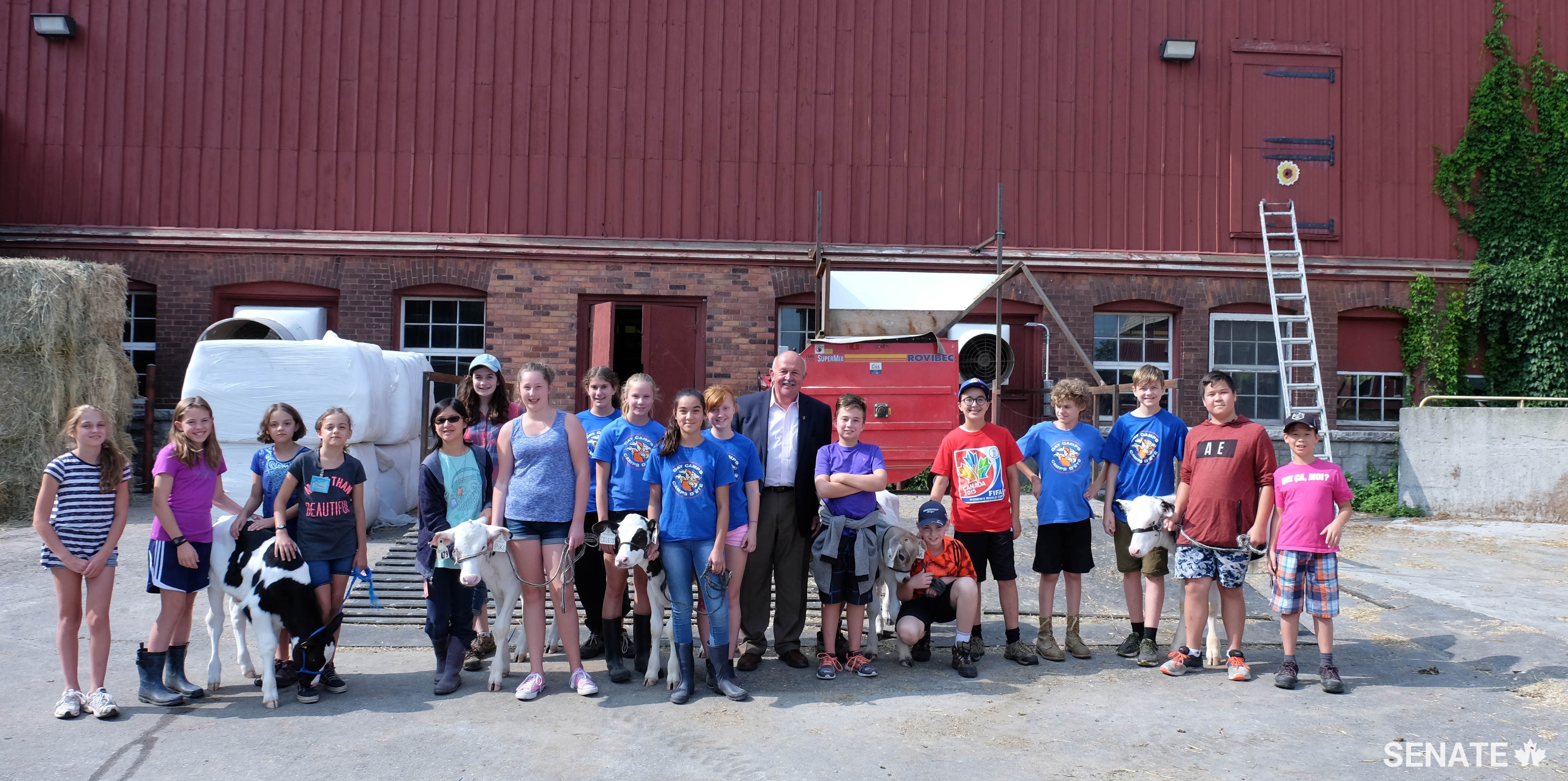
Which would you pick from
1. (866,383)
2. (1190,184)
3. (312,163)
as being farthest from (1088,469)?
(312,163)

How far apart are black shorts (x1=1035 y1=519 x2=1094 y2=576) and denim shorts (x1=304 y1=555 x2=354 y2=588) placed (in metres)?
3.63

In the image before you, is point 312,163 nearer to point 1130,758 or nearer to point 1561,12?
point 1130,758

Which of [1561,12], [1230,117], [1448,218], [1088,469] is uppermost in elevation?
[1561,12]

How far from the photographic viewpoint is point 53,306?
9.95 m

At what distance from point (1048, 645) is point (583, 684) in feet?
8.40

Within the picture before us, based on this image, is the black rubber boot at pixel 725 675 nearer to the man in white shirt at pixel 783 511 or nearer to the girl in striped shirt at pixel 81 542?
the man in white shirt at pixel 783 511

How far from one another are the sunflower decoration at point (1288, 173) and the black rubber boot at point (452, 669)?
12270mm

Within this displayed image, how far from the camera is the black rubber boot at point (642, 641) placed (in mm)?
4977

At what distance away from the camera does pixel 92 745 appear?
3.91 metres

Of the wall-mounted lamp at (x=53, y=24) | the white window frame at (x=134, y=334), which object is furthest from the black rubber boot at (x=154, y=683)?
the wall-mounted lamp at (x=53, y=24)

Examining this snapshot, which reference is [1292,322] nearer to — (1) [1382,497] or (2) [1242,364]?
(2) [1242,364]

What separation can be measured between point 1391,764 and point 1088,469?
2052mm

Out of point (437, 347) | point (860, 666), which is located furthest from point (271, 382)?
point (860, 666)

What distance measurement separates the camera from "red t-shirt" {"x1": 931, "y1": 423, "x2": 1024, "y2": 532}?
5.37 m
